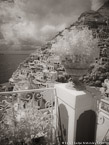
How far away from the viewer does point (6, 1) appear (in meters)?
6.39

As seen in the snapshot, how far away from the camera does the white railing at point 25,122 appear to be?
127cm

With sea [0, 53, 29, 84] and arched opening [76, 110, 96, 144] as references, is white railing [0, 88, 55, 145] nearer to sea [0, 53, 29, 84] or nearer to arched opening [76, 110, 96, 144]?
arched opening [76, 110, 96, 144]

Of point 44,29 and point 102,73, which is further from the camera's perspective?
point 102,73

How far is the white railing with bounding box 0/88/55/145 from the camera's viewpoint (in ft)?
4.16

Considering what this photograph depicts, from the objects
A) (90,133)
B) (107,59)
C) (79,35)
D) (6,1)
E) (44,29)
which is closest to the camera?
(79,35)

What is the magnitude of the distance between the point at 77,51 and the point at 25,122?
42.3 inches

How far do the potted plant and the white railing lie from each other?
0.45 meters

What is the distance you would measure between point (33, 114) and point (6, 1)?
7.55m

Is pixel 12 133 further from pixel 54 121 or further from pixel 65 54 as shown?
pixel 65 54

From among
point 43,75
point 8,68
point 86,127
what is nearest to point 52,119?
point 86,127

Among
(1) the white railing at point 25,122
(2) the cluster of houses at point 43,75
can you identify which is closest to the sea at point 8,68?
(2) the cluster of houses at point 43,75

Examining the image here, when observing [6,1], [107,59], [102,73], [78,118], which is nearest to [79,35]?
[78,118]

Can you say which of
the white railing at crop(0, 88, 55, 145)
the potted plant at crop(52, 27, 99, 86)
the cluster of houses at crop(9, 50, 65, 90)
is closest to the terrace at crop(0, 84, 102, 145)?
the white railing at crop(0, 88, 55, 145)

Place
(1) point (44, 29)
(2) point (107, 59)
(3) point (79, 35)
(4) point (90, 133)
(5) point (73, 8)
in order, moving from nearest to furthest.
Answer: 1. (3) point (79, 35)
2. (4) point (90, 133)
3. (5) point (73, 8)
4. (1) point (44, 29)
5. (2) point (107, 59)
